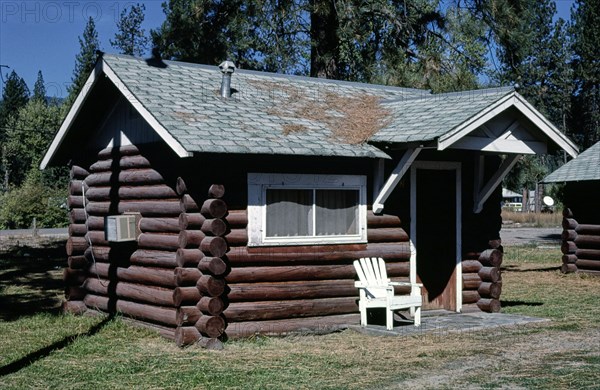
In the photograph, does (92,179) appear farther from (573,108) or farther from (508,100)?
(573,108)

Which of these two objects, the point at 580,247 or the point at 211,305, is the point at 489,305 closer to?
the point at 211,305

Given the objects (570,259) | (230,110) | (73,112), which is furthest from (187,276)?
(570,259)

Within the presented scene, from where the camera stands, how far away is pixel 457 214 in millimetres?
14641

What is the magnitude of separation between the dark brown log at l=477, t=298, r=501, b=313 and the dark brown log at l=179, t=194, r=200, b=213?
18.7 feet

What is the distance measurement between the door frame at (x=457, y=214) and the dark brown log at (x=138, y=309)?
4.07m

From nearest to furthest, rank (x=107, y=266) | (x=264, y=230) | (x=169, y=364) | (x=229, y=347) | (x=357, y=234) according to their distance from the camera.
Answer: (x=169, y=364) < (x=229, y=347) < (x=264, y=230) < (x=357, y=234) < (x=107, y=266)

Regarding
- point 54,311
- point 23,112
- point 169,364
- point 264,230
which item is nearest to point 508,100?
point 264,230

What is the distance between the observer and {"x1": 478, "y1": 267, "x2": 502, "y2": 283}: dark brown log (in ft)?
48.2

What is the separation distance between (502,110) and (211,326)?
5525 mm

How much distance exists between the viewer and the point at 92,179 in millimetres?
15031

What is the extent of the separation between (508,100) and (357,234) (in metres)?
3.13

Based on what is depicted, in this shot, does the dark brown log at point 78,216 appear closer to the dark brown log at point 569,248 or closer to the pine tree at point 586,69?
the dark brown log at point 569,248

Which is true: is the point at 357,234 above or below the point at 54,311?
above

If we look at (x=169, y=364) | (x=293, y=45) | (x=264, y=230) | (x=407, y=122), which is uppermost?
(x=293, y=45)
